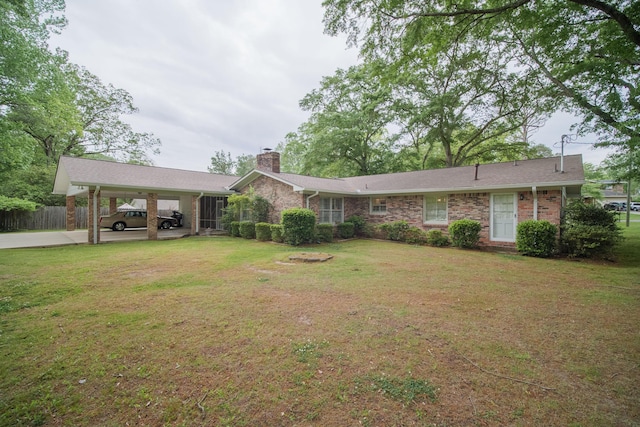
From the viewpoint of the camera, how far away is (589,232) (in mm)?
8594

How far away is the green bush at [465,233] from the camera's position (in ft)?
35.4

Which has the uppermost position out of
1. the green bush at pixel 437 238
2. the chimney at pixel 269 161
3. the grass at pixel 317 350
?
the chimney at pixel 269 161

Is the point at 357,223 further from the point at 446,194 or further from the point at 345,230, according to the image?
the point at 446,194

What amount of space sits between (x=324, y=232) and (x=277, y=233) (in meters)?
2.18

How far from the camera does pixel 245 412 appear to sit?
2199mm

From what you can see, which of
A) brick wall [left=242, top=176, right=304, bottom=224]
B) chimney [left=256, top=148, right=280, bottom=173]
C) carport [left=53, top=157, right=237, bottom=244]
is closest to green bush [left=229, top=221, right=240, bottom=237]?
brick wall [left=242, top=176, right=304, bottom=224]

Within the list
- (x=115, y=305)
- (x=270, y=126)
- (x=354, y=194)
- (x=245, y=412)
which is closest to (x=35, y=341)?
(x=115, y=305)

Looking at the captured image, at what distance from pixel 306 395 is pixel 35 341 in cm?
351

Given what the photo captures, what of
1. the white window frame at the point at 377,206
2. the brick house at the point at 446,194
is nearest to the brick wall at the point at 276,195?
the brick house at the point at 446,194

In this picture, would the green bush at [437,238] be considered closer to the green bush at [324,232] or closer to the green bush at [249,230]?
the green bush at [324,232]

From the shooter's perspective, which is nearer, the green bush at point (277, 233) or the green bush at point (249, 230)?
the green bush at point (277, 233)

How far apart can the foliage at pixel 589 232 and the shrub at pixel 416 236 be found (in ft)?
15.6

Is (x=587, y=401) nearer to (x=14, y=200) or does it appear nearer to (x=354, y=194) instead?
(x=354, y=194)

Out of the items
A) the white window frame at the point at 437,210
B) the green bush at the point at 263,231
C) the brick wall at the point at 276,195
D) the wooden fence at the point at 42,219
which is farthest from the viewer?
the wooden fence at the point at 42,219
